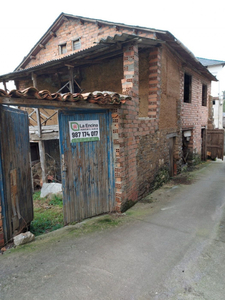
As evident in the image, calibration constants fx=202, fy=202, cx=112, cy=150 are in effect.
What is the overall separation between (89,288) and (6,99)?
103 inches

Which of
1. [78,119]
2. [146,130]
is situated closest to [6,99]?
[78,119]

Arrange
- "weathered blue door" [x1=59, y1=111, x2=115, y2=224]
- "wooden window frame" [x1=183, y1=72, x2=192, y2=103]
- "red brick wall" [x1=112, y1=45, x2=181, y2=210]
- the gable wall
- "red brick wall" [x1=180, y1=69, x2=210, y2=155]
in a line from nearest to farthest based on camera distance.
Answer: "weathered blue door" [x1=59, y1=111, x2=115, y2=224] → "red brick wall" [x1=112, y1=45, x2=181, y2=210] → the gable wall → "red brick wall" [x1=180, y1=69, x2=210, y2=155] → "wooden window frame" [x1=183, y1=72, x2=192, y2=103]

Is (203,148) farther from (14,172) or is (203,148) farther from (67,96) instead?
(14,172)

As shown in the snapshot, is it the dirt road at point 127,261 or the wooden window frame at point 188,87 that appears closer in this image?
the dirt road at point 127,261

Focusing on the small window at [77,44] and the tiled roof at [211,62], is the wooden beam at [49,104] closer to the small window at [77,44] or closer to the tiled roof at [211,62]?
the small window at [77,44]

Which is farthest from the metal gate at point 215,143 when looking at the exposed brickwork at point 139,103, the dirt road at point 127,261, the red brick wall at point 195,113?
the dirt road at point 127,261

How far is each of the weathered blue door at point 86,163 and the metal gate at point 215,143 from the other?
9803 mm

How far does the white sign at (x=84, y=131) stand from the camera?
385 cm

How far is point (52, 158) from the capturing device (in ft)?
34.7

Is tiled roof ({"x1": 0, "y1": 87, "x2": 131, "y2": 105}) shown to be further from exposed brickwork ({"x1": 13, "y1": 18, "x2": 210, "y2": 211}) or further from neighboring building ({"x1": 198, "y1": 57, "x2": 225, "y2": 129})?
neighboring building ({"x1": 198, "y1": 57, "x2": 225, "y2": 129})

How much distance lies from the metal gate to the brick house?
1.45 metres

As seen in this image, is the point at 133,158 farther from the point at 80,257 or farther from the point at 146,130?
the point at 80,257

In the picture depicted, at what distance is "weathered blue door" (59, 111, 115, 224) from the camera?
12.5ft

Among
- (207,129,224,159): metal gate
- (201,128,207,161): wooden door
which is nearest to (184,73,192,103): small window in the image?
(201,128,207,161): wooden door
